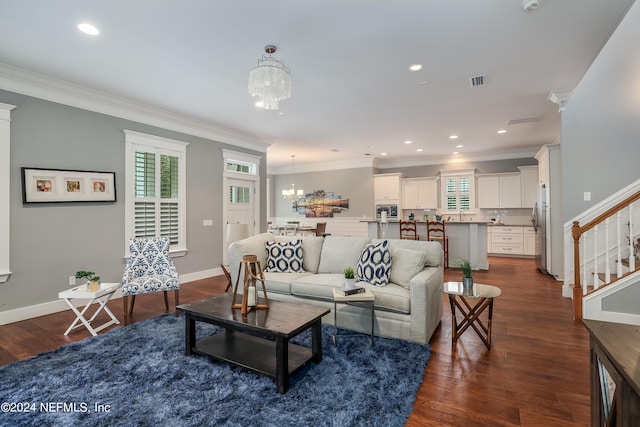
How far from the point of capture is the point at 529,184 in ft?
26.4

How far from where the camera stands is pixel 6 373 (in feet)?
7.51

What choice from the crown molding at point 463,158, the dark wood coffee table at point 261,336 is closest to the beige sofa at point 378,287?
the dark wood coffee table at point 261,336

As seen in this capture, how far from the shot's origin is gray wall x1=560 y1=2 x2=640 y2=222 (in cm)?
371

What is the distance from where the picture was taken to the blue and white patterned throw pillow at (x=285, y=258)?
381 cm

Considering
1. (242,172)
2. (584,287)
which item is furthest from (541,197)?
(242,172)

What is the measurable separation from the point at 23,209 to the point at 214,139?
10.1 feet

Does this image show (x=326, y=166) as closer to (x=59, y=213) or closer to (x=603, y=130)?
(x=603, y=130)

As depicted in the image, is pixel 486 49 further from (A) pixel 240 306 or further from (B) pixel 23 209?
(B) pixel 23 209

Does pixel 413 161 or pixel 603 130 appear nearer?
pixel 603 130

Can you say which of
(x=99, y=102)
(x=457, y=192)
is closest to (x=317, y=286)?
(x=99, y=102)

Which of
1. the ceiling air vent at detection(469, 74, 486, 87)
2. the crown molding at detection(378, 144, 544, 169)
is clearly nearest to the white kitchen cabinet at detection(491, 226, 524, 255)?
the crown molding at detection(378, 144, 544, 169)

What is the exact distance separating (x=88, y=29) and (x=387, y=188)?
7.93 metres

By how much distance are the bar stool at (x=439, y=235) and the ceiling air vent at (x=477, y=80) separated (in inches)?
126

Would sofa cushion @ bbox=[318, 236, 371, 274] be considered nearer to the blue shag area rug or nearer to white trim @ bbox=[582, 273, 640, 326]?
the blue shag area rug
